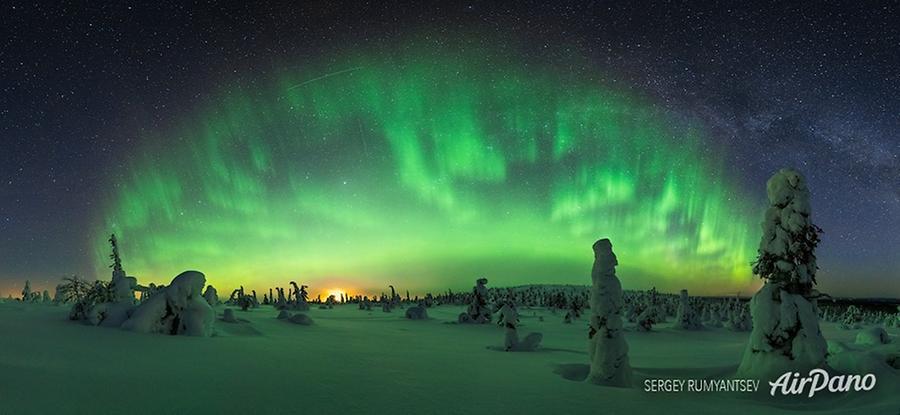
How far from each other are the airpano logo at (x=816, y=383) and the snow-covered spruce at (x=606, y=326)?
4.14 metres

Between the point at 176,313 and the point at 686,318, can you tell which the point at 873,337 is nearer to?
the point at 686,318

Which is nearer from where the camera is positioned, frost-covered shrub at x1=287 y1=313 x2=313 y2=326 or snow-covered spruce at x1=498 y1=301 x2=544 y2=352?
snow-covered spruce at x1=498 y1=301 x2=544 y2=352

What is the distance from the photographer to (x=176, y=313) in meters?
17.1

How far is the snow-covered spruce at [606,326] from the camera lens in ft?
49.7

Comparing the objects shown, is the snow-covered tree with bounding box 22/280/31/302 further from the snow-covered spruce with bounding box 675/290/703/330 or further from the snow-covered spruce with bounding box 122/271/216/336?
the snow-covered spruce with bounding box 675/290/703/330

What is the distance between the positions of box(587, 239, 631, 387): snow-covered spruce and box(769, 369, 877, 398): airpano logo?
4.14 metres

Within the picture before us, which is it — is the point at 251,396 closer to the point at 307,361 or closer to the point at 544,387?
the point at 307,361

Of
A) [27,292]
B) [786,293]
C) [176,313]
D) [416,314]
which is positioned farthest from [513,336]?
[27,292]

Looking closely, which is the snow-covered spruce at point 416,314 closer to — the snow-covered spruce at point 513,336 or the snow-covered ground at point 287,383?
the snow-covered spruce at point 513,336

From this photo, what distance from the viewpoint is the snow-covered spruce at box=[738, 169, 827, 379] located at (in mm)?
15227

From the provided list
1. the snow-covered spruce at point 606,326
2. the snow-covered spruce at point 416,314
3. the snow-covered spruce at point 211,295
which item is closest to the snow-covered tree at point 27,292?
the snow-covered spruce at point 211,295

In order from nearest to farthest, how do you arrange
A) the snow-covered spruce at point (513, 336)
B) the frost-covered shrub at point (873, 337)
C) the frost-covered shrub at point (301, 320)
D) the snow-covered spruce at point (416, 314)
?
the snow-covered spruce at point (513, 336)
the frost-covered shrub at point (301, 320)
the frost-covered shrub at point (873, 337)
the snow-covered spruce at point (416, 314)

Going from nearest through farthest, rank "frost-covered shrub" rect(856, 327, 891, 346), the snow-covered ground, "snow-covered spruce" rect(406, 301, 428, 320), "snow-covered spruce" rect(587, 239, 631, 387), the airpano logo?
the snow-covered ground → the airpano logo → "snow-covered spruce" rect(587, 239, 631, 387) → "frost-covered shrub" rect(856, 327, 891, 346) → "snow-covered spruce" rect(406, 301, 428, 320)

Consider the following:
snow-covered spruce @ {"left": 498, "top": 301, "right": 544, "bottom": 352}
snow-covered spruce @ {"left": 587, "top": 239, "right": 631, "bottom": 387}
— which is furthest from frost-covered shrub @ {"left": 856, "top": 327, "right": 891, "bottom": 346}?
snow-covered spruce @ {"left": 587, "top": 239, "right": 631, "bottom": 387}
